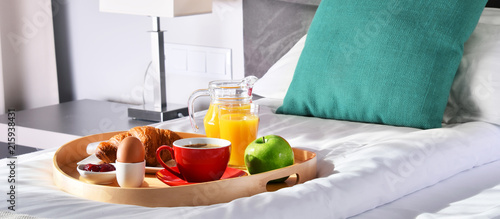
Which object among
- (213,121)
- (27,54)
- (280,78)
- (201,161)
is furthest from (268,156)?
(27,54)

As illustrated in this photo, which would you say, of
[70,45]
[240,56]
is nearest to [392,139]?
[240,56]

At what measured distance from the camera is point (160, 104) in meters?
2.39

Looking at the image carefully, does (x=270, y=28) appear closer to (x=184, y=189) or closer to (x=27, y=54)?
(x=27, y=54)

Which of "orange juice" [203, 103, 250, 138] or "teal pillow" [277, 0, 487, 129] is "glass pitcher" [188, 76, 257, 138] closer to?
"orange juice" [203, 103, 250, 138]

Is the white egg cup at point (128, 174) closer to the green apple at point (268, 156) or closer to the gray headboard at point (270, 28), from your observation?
the green apple at point (268, 156)

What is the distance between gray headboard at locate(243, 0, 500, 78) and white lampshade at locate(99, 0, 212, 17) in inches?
6.8

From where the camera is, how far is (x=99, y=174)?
3.56ft

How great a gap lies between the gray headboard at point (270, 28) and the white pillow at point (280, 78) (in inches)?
11.8

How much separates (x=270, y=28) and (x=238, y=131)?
111cm

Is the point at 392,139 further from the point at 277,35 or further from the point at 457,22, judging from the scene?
the point at 277,35

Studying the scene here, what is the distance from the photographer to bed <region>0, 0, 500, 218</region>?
37.3 inches

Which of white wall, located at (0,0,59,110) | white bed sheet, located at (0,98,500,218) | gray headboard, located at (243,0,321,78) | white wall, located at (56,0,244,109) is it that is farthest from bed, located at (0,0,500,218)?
white wall, located at (0,0,59,110)

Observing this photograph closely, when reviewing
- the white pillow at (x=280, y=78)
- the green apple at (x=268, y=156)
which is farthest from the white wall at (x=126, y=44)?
the green apple at (x=268, y=156)

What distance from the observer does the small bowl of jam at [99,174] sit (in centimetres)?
109
